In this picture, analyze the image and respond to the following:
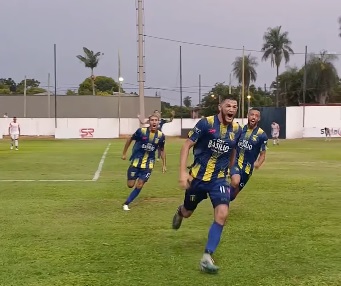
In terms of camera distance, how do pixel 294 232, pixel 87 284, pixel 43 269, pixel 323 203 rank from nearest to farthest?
pixel 87 284, pixel 43 269, pixel 294 232, pixel 323 203

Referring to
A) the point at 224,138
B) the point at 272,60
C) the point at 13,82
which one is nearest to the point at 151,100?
the point at 272,60

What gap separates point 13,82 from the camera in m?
124

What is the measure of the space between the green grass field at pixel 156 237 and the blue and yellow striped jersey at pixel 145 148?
89 cm

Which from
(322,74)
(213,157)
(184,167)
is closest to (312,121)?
(322,74)

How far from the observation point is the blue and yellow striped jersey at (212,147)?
284 inches

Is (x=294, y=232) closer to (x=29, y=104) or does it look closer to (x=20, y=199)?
(x=20, y=199)

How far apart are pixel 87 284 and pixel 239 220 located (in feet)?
14.6

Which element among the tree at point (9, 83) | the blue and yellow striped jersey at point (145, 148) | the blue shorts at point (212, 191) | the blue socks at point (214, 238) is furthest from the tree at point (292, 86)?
the blue socks at point (214, 238)

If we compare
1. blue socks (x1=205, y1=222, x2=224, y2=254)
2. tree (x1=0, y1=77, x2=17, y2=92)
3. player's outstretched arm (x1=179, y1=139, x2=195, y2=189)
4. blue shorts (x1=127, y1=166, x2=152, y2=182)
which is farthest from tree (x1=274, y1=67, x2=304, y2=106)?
blue socks (x1=205, y1=222, x2=224, y2=254)

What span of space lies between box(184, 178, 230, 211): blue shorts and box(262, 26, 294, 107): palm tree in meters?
90.1

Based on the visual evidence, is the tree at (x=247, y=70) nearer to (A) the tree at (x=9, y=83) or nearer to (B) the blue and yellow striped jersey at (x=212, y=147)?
(A) the tree at (x=9, y=83)

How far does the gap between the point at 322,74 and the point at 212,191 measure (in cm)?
8036

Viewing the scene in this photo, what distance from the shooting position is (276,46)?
95.9m

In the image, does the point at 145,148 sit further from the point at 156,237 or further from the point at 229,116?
the point at 229,116
